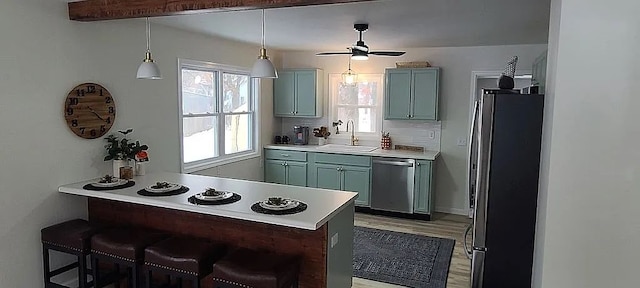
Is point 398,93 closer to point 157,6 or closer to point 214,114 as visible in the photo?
point 214,114

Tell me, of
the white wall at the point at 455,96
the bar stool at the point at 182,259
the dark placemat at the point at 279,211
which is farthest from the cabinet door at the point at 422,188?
the bar stool at the point at 182,259

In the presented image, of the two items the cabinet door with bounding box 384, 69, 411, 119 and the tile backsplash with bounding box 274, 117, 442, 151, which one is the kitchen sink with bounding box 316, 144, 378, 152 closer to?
the tile backsplash with bounding box 274, 117, 442, 151

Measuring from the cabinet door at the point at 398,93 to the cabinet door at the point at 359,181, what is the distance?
0.87m

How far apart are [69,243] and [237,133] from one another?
3.02 m

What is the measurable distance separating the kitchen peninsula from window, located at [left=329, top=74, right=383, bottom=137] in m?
3.06

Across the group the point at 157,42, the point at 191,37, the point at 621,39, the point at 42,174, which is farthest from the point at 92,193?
the point at 621,39

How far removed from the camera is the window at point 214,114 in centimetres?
482

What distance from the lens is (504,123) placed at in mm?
2781

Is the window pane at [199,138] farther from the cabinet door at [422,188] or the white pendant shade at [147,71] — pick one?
the cabinet door at [422,188]

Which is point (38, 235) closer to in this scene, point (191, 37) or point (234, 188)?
point (234, 188)

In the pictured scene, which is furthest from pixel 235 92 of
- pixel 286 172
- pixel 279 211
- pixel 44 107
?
pixel 279 211

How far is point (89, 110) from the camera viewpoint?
3.48 m

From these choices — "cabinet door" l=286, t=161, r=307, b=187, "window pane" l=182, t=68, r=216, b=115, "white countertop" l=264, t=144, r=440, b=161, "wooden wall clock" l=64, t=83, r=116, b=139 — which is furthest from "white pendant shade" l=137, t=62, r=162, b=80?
"cabinet door" l=286, t=161, r=307, b=187

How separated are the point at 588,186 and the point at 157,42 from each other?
3.86m
